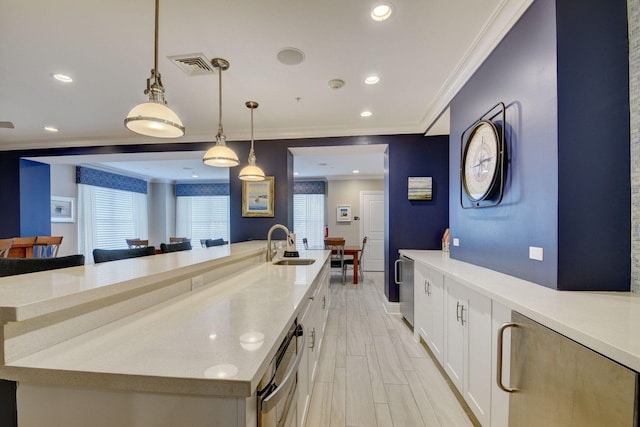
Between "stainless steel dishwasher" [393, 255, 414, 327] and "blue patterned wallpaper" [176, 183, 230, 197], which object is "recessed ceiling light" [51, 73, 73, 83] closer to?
"stainless steel dishwasher" [393, 255, 414, 327]

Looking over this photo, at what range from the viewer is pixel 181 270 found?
4.36 ft

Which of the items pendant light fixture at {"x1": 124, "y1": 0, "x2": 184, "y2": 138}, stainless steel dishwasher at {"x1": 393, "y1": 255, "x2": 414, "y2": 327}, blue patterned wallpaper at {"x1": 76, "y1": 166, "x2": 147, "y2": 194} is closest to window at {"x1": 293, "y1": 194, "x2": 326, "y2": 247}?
stainless steel dishwasher at {"x1": 393, "y1": 255, "x2": 414, "y2": 327}

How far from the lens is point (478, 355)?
1526mm

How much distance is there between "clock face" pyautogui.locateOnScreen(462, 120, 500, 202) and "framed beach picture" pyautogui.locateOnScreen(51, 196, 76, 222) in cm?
681

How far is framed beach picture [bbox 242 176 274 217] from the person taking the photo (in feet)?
12.9

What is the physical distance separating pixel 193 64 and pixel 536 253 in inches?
111

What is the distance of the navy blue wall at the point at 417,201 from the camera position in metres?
3.64

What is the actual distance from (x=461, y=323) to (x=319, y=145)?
2.91 metres

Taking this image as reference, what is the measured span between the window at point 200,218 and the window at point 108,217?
862 mm

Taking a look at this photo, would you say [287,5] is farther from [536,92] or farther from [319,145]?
[319,145]

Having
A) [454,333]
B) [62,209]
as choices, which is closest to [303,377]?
[454,333]

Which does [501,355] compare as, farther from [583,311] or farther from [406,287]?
[406,287]

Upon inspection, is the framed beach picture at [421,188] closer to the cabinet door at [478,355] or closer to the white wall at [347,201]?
the cabinet door at [478,355]

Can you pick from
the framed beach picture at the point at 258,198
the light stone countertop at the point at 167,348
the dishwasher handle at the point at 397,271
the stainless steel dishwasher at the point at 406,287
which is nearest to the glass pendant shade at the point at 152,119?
the light stone countertop at the point at 167,348
